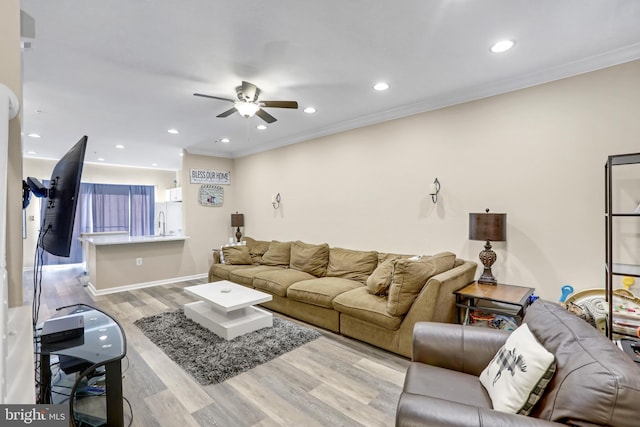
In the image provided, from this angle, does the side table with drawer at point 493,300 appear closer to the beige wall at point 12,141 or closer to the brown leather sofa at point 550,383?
the brown leather sofa at point 550,383

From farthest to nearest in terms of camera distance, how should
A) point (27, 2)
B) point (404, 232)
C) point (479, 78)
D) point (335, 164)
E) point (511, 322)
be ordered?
point (335, 164) < point (404, 232) < point (479, 78) < point (511, 322) < point (27, 2)

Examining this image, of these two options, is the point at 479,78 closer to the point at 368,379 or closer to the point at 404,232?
the point at 404,232

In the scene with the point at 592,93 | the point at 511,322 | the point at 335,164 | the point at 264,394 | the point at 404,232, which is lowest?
the point at 264,394

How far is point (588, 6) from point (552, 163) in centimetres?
130

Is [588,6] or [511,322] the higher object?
[588,6]

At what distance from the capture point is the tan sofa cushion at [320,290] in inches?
132

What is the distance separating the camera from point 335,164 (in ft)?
15.0

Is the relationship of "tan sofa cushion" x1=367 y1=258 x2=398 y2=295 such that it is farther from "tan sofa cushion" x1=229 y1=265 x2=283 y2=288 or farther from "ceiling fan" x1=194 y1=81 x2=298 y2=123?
"ceiling fan" x1=194 y1=81 x2=298 y2=123

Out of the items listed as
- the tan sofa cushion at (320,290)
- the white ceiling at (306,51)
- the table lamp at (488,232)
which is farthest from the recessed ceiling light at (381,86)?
the tan sofa cushion at (320,290)

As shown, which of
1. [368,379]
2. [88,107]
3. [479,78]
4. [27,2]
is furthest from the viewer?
[88,107]

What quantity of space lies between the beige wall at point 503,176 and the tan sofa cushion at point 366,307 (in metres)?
0.97

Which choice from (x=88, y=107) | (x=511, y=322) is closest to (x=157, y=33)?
(x=88, y=107)

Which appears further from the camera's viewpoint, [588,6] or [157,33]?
[157,33]

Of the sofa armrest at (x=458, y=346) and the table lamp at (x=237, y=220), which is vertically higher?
the table lamp at (x=237, y=220)
